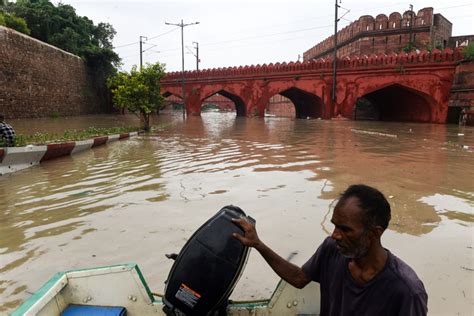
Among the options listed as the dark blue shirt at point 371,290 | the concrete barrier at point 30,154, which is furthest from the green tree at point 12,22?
the dark blue shirt at point 371,290

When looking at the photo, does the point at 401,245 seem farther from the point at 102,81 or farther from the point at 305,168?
the point at 102,81

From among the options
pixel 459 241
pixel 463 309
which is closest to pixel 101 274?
pixel 463 309

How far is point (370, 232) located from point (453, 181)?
4.44m

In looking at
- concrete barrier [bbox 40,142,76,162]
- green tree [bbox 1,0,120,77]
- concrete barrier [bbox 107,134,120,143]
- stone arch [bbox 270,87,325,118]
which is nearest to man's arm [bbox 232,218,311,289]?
concrete barrier [bbox 40,142,76,162]

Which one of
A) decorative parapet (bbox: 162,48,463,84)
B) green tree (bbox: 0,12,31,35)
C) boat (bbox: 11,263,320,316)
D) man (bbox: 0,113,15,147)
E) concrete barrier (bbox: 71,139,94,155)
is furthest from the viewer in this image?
green tree (bbox: 0,12,31,35)

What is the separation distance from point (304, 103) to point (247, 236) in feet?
98.4

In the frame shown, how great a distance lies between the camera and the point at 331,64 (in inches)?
882

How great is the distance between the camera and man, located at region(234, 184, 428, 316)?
124 centimetres

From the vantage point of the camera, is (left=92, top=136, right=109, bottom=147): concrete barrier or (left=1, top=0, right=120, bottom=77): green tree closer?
(left=92, top=136, right=109, bottom=147): concrete barrier

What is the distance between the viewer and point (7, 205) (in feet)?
13.1

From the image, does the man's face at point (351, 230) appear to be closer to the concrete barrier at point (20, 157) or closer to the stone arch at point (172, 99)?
the concrete barrier at point (20, 157)

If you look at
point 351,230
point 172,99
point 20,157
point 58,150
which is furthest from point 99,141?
point 172,99

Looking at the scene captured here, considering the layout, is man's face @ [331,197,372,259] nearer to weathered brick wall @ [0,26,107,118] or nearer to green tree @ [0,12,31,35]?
weathered brick wall @ [0,26,107,118]

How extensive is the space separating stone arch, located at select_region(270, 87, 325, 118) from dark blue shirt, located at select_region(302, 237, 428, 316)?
23899 millimetres
